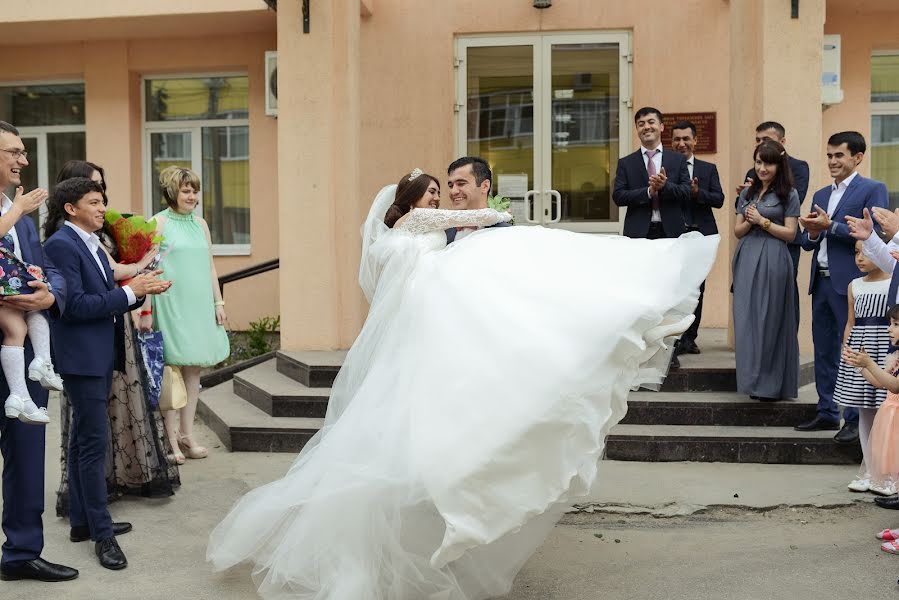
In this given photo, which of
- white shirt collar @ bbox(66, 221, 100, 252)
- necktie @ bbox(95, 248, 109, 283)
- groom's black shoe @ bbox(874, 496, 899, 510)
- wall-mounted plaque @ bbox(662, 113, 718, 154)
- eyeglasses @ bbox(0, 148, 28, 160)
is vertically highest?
wall-mounted plaque @ bbox(662, 113, 718, 154)

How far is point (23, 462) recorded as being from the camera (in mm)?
4324

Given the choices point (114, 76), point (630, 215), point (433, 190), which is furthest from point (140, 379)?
point (114, 76)

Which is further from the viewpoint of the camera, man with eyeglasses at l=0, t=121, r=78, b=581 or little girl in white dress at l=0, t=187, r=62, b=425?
man with eyeglasses at l=0, t=121, r=78, b=581

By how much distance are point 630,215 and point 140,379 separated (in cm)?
411

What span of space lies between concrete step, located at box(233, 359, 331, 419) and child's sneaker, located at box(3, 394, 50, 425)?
3145 mm

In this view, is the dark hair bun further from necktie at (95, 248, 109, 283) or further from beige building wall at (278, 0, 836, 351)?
beige building wall at (278, 0, 836, 351)

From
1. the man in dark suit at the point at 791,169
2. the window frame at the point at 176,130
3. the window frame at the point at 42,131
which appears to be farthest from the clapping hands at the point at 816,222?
the window frame at the point at 42,131

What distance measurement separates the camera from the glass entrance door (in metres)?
9.85

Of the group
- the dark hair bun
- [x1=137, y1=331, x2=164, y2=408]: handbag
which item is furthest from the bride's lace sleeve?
[x1=137, y1=331, x2=164, y2=408]: handbag

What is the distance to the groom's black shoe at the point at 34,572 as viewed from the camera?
441 cm

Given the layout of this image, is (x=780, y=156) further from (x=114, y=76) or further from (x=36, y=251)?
(x=114, y=76)

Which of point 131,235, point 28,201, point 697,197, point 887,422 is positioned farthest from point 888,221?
point 28,201

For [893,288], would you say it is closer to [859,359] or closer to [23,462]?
[859,359]

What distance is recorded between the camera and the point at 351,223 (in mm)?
8742
